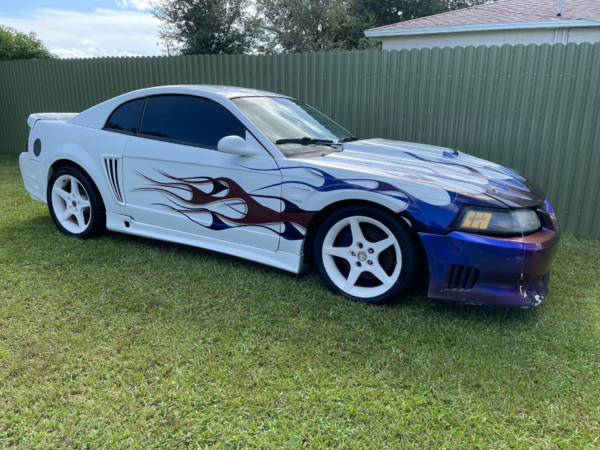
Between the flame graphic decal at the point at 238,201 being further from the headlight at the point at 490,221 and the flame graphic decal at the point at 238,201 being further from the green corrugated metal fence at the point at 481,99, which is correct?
the green corrugated metal fence at the point at 481,99

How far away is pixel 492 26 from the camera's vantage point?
36.8ft

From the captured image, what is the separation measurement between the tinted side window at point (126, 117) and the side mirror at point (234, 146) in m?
1.18

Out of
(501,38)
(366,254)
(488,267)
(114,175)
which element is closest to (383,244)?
(366,254)

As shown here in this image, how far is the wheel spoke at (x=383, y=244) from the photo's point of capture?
9.78 ft

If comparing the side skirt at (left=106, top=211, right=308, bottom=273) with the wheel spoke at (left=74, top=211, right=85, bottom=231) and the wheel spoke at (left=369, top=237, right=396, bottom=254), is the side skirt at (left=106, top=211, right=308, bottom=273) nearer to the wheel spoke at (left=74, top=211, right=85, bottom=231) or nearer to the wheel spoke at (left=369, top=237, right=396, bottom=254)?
the wheel spoke at (left=74, top=211, right=85, bottom=231)

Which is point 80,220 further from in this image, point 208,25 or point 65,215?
point 208,25

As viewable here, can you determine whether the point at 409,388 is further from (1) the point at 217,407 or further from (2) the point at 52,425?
(2) the point at 52,425

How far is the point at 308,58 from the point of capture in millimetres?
6652

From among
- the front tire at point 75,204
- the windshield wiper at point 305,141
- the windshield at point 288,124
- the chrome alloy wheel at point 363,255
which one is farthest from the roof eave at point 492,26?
the front tire at point 75,204

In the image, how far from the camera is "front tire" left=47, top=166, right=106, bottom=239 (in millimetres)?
4176

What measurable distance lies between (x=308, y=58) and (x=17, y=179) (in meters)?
5.33

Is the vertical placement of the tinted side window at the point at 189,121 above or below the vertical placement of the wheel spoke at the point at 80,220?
above

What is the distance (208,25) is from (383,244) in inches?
758

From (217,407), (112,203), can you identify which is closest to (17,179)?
(112,203)
